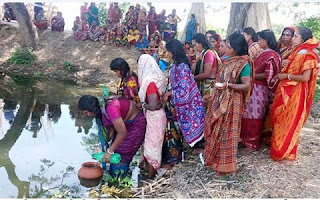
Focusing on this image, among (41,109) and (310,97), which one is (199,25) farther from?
(310,97)

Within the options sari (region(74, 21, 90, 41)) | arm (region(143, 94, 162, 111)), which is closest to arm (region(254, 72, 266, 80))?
arm (region(143, 94, 162, 111))

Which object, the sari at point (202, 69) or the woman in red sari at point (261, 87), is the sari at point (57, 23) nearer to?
the sari at point (202, 69)

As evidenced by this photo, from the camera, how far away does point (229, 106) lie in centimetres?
322

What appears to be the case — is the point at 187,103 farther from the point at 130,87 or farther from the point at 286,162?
the point at 286,162

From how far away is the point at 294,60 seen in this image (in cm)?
336

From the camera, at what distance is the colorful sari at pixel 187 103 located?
3.61 meters

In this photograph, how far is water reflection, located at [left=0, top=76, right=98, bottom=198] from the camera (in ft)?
13.1

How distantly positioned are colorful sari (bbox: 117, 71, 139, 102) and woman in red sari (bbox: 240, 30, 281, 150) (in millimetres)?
1339

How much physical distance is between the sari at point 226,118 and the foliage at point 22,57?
958 cm

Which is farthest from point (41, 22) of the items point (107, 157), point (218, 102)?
point (218, 102)

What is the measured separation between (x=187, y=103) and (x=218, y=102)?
0.48 m

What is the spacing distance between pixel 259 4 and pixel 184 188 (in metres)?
7.78

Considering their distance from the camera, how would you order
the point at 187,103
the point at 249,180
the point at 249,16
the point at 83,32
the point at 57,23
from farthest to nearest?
1. the point at 57,23
2. the point at 83,32
3. the point at 249,16
4. the point at 187,103
5. the point at 249,180

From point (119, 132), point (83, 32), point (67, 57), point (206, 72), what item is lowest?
point (119, 132)
